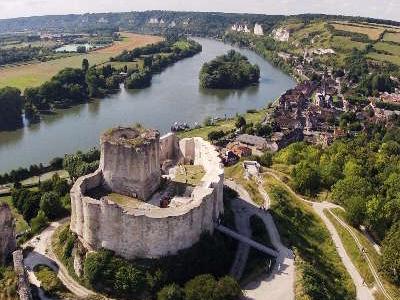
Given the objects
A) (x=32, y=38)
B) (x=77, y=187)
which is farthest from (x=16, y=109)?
(x=32, y=38)

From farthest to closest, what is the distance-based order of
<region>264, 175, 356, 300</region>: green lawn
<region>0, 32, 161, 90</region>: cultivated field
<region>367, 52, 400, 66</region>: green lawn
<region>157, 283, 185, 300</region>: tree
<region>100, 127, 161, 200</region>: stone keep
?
<region>367, 52, 400, 66</region>: green lawn → <region>0, 32, 161, 90</region>: cultivated field → <region>100, 127, 161, 200</region>: stone keep → <region>264, 175, 356, 300</region>: green lawn → <region>157, 283, 185, 300</region>: tree

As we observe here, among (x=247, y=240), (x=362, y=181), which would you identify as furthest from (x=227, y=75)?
(x=247, y=240)

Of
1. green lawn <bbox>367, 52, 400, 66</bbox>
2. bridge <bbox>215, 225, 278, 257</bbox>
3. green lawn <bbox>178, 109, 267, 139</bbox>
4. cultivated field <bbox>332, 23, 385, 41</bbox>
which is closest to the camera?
bridge <bbox>215, 225, 278, 257</bbox>

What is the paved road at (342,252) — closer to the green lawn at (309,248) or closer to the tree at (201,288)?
the green lawn at (309,248)

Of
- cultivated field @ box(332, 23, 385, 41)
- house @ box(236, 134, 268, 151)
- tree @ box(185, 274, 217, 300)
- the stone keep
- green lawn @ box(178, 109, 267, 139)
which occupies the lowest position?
green lawn @ box(178, 109, 267, 139)

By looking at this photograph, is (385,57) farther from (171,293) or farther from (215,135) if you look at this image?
(171,293)

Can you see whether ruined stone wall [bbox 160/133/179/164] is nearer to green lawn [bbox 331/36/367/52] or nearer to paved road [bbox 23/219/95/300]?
paved road [bbox 23/219/95/300]

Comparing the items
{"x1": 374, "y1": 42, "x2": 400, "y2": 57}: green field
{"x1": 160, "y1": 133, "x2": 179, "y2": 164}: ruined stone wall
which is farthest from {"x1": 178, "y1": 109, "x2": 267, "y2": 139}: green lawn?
{"x1": 374, "y1": 42, "x2": 400, "y2": 57}: green field
